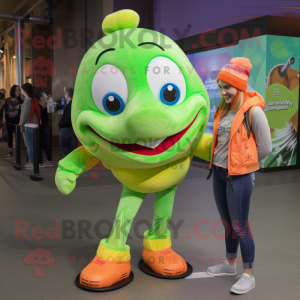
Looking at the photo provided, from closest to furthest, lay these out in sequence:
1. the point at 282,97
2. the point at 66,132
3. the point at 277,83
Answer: the point at 66,132 → the point at 277,83 → the point at 282,97

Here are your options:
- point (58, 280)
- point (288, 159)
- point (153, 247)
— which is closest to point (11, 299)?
point (58, 280)

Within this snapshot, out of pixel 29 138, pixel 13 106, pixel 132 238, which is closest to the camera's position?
pixel 132 238

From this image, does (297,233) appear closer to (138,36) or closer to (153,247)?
(153,247)

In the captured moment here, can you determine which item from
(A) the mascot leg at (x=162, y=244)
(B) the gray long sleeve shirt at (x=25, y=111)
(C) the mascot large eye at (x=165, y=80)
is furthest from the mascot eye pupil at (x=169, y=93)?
(B) the gray long sleeve shirt at (x=25, y=111)

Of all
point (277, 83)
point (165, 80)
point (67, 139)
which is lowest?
point (67, 139)

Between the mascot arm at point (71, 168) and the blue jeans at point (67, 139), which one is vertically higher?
the mascot arm at point (71, 168)

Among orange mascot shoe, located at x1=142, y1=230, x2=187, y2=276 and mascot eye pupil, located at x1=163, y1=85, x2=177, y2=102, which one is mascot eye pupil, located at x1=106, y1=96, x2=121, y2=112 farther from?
orange mascot shoe, located at x1=142, y1=230, x2=187, y2=276

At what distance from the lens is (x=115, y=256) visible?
2346 mm

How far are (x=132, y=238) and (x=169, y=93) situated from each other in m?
1.56

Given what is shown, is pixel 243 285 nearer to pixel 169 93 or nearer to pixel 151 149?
pixel 151 149

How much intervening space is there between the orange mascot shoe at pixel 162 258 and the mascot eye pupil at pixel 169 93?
98cm

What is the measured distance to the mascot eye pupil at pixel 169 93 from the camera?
2139 millimetres

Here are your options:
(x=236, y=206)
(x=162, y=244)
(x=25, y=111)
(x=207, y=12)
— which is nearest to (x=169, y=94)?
(x=236, y=206)

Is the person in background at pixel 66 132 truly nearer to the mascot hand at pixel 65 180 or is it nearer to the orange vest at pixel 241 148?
the mascot hand at pixel 65 180
